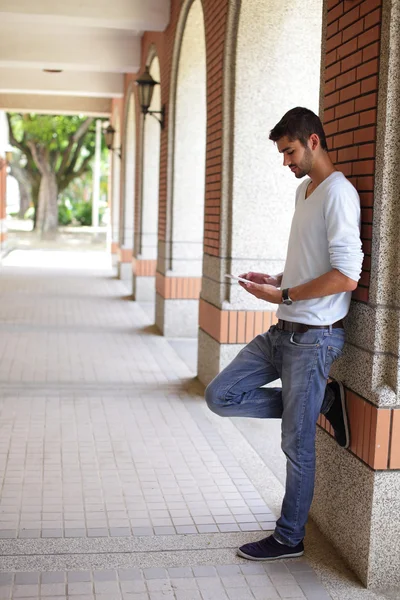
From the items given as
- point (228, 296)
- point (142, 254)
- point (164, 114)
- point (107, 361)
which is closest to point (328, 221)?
point (228, 296)

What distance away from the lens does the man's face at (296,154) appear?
140 inches

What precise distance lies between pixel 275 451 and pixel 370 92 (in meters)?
2.77

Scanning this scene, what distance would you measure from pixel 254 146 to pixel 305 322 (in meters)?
3.27

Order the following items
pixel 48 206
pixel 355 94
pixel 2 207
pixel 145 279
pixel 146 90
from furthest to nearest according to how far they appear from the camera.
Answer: pixel 48 206 → pixel 2 207 → pixel 145 279 → pixel 146 90 → pixel 355 94

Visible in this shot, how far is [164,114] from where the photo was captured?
34.0 feet

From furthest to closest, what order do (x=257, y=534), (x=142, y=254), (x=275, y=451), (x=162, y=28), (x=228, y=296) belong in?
(x=142, y=254), (x=162, y=28), (x=228, y=296), (x=275, y=451), (x=257, y=534)

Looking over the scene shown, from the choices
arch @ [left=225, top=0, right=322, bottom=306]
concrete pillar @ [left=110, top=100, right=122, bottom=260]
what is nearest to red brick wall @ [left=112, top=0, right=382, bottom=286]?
arch @ [left=225, top=0, right=322, bottom=306]

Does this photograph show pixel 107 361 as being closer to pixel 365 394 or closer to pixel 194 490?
pixel 194 490

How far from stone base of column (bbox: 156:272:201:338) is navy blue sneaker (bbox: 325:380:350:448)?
20.9 feet

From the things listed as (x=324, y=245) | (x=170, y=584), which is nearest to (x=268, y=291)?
(x=324, y=245)

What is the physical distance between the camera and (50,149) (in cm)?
3422

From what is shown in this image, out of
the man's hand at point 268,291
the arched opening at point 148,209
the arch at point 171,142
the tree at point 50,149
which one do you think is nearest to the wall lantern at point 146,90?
the arch at point 171,142

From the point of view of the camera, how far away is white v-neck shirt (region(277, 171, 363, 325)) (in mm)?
3439

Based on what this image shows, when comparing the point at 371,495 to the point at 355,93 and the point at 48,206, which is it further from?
the point at 48,206
